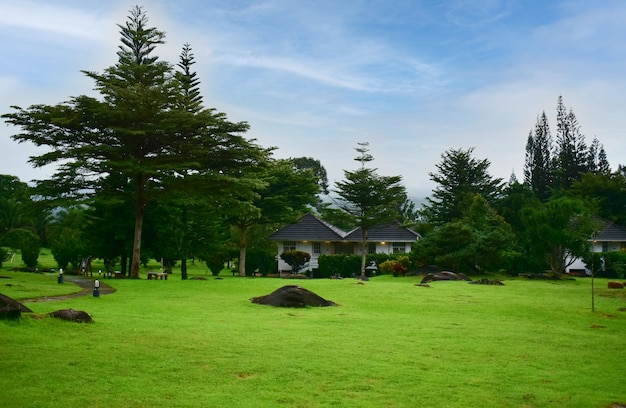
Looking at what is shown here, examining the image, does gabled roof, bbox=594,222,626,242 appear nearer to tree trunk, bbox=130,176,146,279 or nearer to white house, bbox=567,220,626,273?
white house, bbox=567,220,626,273

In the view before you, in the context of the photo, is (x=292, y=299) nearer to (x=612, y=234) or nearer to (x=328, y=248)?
(x=328, y=248)

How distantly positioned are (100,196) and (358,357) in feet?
73.7

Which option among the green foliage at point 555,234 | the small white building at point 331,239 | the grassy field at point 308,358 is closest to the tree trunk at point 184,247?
the small white building at point 331,239

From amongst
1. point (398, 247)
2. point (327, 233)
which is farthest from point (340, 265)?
point (398, 247)

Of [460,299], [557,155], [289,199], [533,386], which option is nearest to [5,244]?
[289,199]

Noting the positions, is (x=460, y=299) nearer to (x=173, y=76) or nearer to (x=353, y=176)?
(x=173, y=76)

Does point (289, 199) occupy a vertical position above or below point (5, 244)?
above

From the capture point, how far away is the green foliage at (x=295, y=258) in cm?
4647

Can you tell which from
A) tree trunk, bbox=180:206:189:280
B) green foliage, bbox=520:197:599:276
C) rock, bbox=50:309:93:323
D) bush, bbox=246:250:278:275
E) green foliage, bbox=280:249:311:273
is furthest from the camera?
green foliage, bbox=280:249:311:273

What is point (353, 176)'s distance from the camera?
46.5 meters

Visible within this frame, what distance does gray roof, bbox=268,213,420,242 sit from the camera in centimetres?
4981

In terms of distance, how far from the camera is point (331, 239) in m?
49.6

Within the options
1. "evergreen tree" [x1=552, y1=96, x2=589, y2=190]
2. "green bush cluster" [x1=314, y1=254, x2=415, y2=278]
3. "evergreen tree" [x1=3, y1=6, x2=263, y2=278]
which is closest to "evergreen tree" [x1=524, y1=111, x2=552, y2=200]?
"evergreen tree" [x1=552, y1=96, x2=589, y2=190]

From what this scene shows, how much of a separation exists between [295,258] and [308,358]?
37.6 meters
